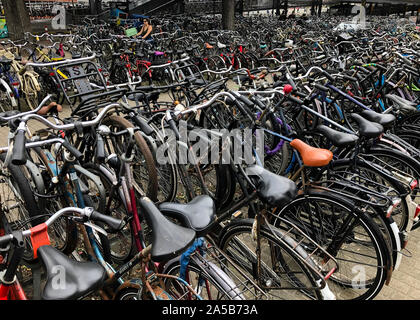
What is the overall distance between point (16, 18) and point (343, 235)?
1232 centimetres

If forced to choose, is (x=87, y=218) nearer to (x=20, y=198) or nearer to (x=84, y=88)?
(x=20, y=198)

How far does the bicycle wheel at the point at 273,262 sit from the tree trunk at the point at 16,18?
1158cm

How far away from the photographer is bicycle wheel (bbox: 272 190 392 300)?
2.30 metres

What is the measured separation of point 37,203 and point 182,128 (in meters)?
1.37

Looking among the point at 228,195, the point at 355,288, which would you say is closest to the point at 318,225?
the point at 355,288

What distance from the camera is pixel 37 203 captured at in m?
2.68

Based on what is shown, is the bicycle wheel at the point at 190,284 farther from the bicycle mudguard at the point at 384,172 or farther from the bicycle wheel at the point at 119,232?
the bicycle mudguard at the point at 384,172

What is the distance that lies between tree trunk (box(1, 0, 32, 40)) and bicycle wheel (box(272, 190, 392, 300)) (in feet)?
38.5

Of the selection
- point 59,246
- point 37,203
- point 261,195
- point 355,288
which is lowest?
point 355,288

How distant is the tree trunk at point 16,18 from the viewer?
10656mm

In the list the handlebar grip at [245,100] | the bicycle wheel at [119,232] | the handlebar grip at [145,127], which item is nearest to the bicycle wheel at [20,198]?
the bicycle wheel at [119,232]

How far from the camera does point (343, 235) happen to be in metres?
2.48

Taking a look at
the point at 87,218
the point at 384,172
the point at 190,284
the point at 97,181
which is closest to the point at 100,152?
the point at 97,181

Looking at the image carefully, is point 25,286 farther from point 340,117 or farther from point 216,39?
point 216,39
